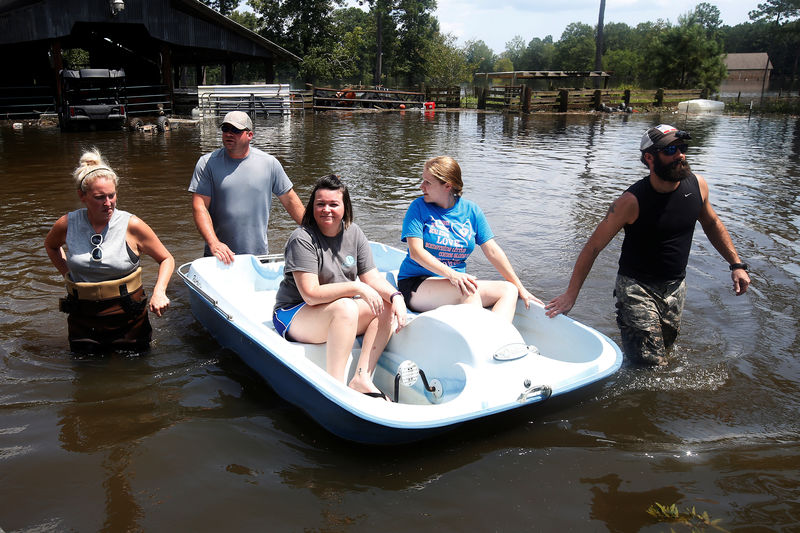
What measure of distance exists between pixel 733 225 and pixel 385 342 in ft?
24.4

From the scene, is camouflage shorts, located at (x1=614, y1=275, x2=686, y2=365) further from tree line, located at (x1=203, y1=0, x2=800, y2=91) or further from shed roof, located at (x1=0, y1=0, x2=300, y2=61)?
tree line, located at (x1=203, y1=0, x2=800, y2=91)

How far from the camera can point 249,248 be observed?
17.9 ft

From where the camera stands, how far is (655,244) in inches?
166

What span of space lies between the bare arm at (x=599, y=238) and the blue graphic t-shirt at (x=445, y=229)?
670 millimetres

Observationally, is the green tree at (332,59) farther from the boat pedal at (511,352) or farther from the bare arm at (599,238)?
the boat pedal at (511,352)

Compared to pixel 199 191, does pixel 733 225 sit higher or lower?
lower

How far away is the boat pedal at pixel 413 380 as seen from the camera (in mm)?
3514

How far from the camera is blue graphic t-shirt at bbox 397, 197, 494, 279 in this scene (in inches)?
169

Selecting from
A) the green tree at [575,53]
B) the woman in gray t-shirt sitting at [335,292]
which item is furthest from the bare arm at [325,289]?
the green tree at [575,53]

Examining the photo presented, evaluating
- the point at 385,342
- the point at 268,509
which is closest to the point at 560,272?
the point at 385,342

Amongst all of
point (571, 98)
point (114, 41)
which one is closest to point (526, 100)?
point (571, 98)

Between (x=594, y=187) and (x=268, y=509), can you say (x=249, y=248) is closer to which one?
(x=268, y=509)

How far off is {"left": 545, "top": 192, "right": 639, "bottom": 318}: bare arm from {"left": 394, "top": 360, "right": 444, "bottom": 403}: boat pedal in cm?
107

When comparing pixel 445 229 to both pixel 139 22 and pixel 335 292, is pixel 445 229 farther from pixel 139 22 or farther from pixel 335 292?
pixel 139 22
